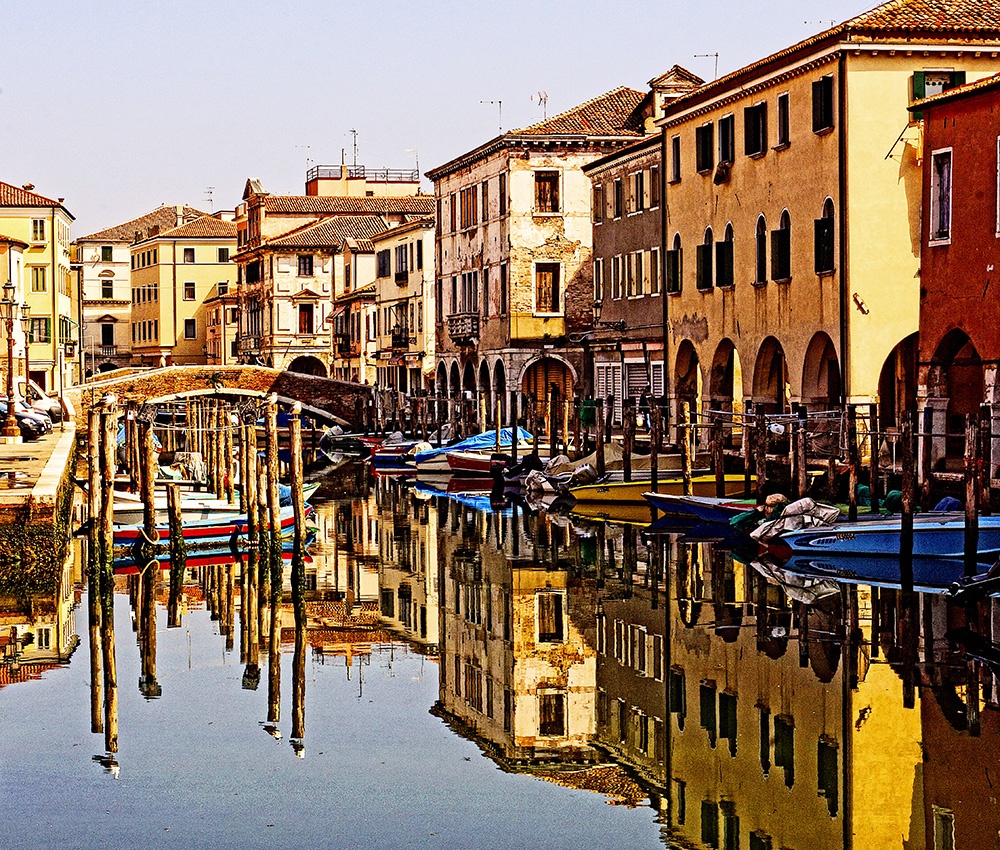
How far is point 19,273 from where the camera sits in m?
56.9

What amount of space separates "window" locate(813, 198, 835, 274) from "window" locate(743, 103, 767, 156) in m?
2.67

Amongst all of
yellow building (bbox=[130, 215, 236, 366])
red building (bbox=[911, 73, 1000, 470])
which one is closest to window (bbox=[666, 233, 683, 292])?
red building (bbox=[911, 73, 1000, 470])

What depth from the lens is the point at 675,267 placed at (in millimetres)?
34188

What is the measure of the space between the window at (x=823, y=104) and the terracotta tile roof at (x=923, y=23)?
549 mm

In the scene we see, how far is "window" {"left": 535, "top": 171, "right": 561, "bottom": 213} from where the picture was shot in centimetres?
4644

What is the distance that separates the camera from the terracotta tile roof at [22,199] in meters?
60.4

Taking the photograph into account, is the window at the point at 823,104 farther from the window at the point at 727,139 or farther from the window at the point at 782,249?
the window at the point at 727,139

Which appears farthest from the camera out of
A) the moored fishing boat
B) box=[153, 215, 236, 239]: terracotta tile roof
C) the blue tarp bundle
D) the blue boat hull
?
box=[153, 215, 236, 239]: terracotta tile roof

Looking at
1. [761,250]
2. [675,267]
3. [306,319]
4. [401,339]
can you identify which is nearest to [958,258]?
[761,250]

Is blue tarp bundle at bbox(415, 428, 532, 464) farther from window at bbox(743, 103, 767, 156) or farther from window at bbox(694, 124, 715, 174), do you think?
window at bbox(743, 103, 767, 156)

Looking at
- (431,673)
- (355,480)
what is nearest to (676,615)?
(431,673)

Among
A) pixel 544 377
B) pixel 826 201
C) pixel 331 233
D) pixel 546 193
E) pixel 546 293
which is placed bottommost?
pixel 544 377

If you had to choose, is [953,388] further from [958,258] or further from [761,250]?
[761,250]

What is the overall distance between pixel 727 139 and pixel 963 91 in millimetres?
8569
